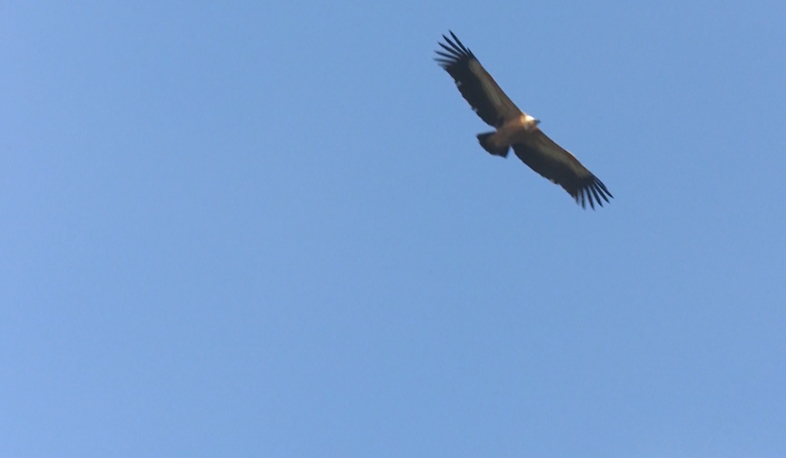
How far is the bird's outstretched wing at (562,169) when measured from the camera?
2758 centimetres

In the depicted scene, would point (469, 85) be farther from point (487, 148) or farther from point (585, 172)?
point (585, 172)

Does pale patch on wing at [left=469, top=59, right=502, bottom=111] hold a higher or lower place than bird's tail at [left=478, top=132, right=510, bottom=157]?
higher

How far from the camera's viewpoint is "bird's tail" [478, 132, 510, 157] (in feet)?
88.5

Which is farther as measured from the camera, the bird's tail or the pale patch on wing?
the bird's tail

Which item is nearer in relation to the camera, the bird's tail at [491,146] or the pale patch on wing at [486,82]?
the pale patch on wing at [486,82]

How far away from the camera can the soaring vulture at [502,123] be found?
1049 inches

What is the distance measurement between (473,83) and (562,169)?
11.8ft

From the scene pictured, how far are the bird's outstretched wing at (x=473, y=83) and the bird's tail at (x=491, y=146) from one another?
1.80 feet

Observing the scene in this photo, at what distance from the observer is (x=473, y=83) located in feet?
87.5

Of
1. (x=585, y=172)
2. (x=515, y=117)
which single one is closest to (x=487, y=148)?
(x=515, y=117)

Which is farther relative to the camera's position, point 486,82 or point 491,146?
point 491,146

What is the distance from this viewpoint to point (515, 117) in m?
26.9

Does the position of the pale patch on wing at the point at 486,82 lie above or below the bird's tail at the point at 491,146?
above

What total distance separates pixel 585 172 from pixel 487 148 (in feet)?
9.62
